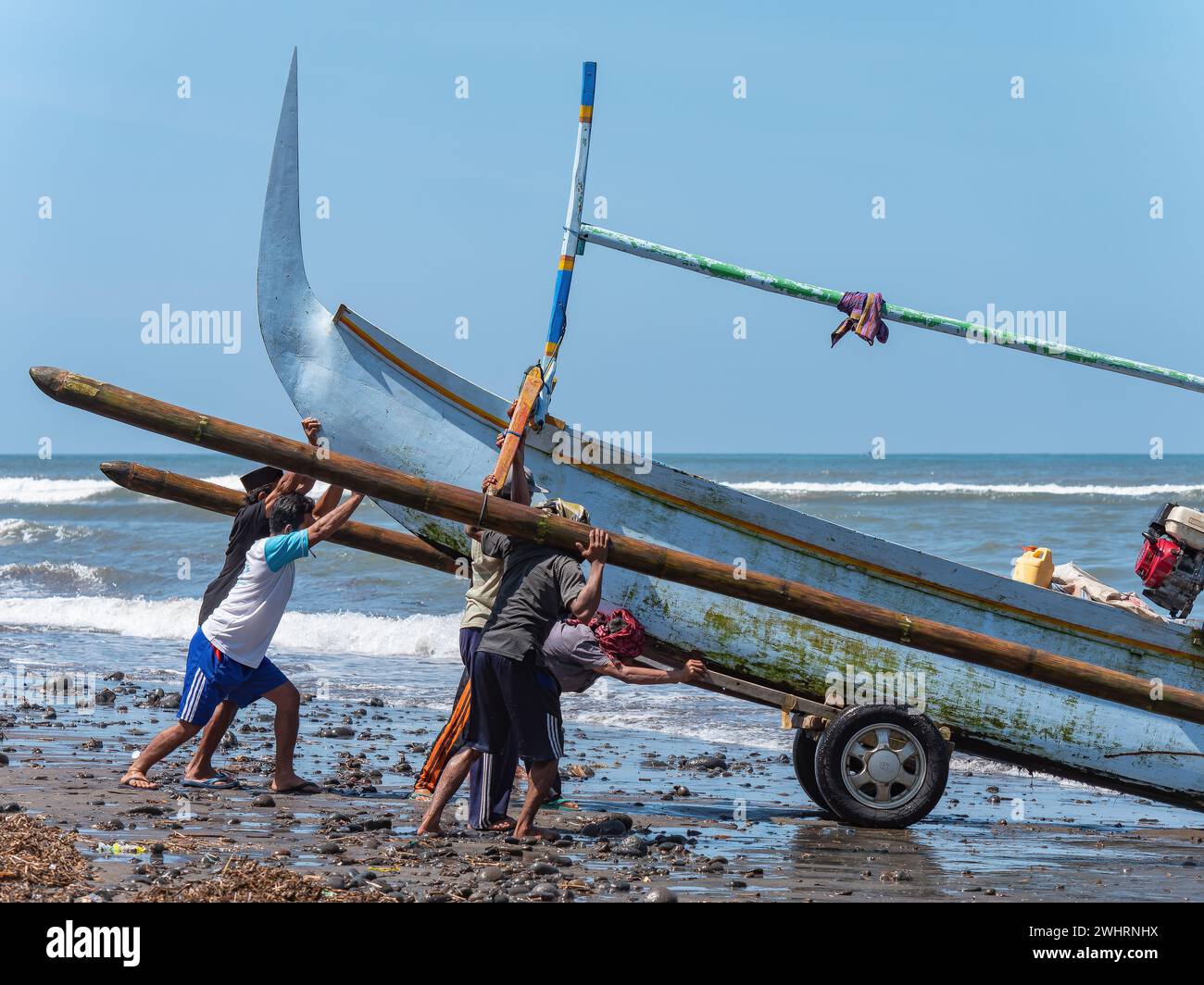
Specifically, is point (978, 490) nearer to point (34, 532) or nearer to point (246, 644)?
point (34, 532)

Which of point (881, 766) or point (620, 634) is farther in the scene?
point (881, 766)

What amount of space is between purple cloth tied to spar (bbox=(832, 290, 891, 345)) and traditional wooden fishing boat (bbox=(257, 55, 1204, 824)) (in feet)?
0.40

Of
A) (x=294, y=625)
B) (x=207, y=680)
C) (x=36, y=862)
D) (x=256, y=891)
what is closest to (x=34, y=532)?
(x=294, y=625)

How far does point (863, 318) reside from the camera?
8.23 metres

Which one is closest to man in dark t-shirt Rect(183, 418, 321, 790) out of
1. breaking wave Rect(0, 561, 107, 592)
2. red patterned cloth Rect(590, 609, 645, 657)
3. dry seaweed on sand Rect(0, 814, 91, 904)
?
dry seaweed on sand Rect(0, 814, 91, 904)

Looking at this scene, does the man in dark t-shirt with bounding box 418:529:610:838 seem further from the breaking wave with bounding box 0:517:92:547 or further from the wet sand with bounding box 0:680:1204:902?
the breaking wave with bounding box 0:517:92:547

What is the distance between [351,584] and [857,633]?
1439cm

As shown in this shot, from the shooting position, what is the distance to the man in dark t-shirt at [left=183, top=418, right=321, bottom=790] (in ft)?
26.0

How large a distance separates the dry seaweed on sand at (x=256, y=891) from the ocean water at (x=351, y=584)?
20.1ft

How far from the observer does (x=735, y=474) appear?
191 ft

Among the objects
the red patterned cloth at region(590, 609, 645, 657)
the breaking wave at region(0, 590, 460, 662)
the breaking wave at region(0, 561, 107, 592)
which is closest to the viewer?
the red patterned cloth at region(590, 609, 645, 657)
